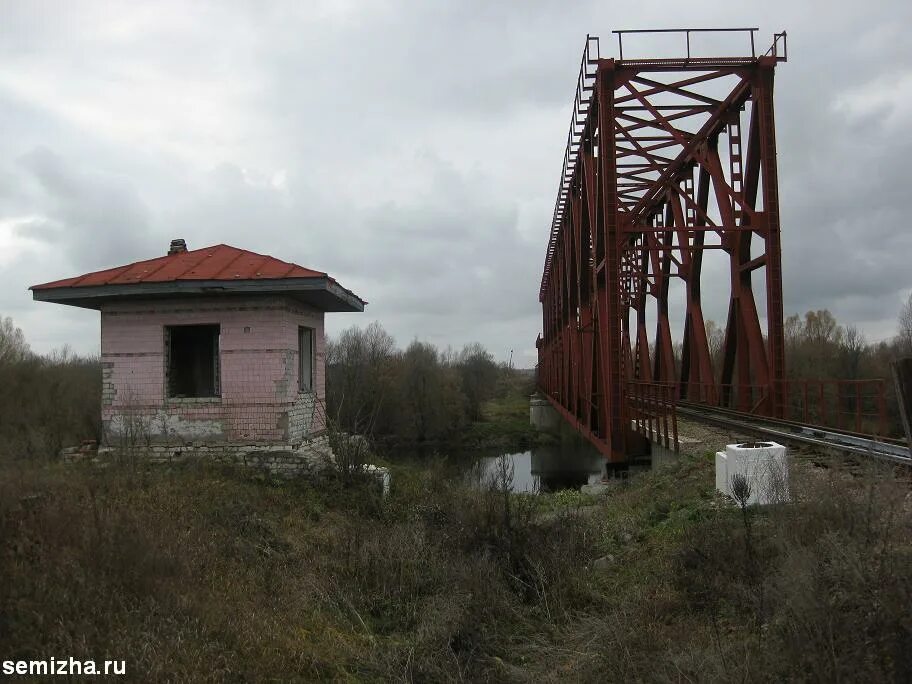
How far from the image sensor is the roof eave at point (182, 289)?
1166cm

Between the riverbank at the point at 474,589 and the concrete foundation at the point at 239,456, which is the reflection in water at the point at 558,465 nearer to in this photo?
the concrete foundation at the point at 239,456

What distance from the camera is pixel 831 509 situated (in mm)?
5391

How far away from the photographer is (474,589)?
6.52 m

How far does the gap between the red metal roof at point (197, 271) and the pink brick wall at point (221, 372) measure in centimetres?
51

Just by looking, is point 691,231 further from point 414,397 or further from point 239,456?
point 414,397

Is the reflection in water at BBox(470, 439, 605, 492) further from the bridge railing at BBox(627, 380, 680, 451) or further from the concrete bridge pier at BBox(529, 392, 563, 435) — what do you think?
the bridge railing at BBox(627, 380, 680, 451)

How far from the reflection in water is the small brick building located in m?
21.1

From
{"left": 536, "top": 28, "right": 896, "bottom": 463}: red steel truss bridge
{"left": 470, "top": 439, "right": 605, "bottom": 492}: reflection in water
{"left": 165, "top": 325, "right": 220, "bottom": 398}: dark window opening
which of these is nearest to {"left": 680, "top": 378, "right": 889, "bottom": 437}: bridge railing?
{"left": 536, "top": 28, "right": 896, "bottom": 463}: red steel truss bridge

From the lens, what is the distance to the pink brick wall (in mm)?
11984

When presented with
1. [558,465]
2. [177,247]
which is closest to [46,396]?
[177,247]

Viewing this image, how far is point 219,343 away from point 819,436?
11.0m

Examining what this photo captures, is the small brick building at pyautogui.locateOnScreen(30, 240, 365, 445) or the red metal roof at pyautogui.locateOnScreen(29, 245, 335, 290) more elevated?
the red metal roof at pyautogui.locateOnScreen(29, 245, 335, 290)

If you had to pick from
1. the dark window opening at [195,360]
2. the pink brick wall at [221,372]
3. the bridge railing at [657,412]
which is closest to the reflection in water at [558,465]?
the bridge railing at [657,412]

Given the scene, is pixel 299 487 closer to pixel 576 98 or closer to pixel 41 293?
pixel 41 293
